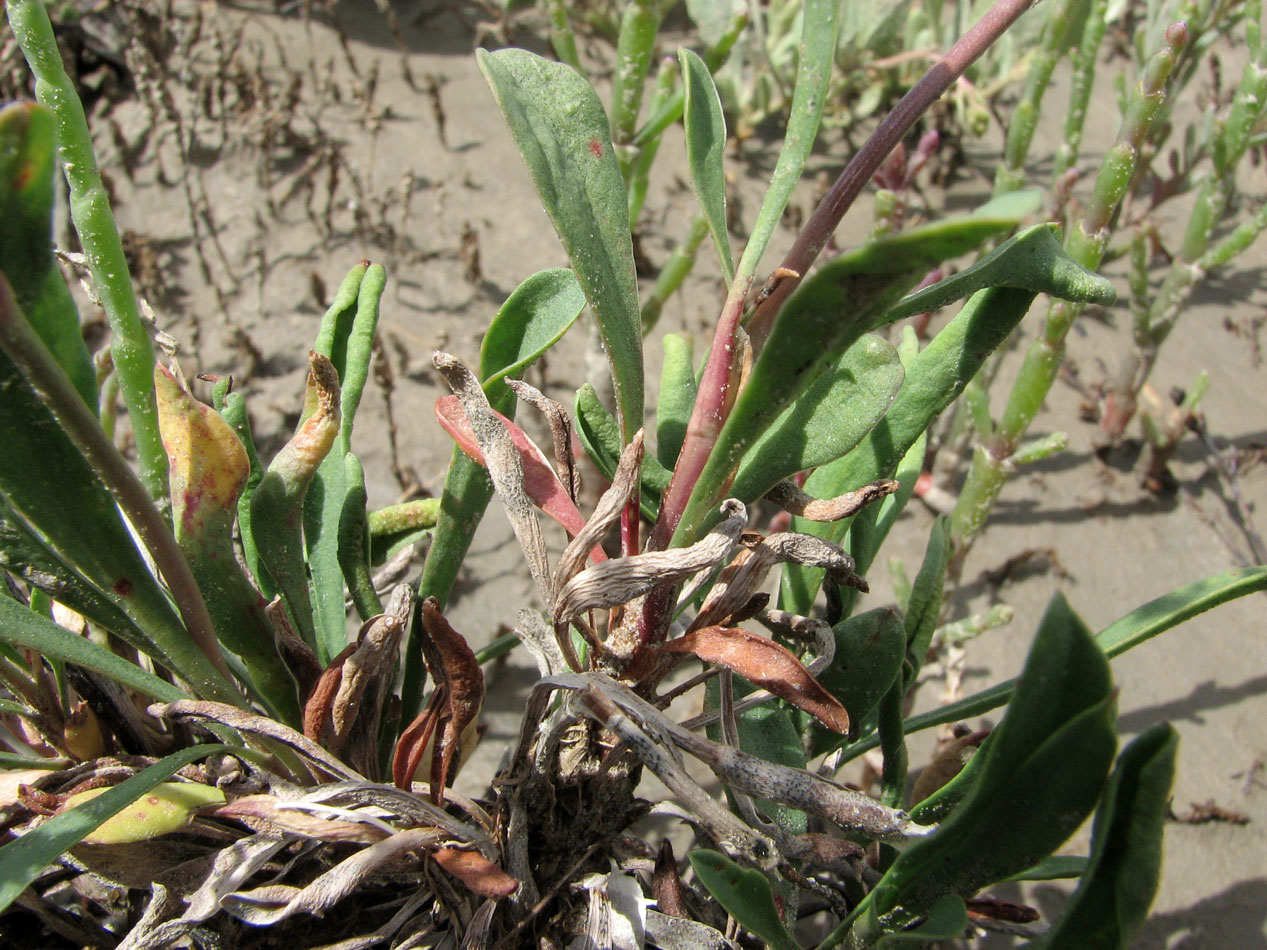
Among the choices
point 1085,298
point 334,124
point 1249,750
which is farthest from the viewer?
point 334,124

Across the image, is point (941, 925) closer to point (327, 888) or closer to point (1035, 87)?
point (327, 888)

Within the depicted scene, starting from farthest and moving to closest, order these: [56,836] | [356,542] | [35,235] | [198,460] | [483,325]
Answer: [483,325] < [356,542] < [198,460] < [56,836] < [35,235]

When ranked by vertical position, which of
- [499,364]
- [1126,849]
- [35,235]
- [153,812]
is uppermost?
[35,235]

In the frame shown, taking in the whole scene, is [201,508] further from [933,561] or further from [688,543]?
[933,561]

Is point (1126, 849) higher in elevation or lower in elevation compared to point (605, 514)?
lower

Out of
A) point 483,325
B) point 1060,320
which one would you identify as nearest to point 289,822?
point 1060,320

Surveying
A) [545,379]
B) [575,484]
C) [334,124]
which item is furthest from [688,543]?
[334,124]

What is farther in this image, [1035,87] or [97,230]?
[1035,87]
